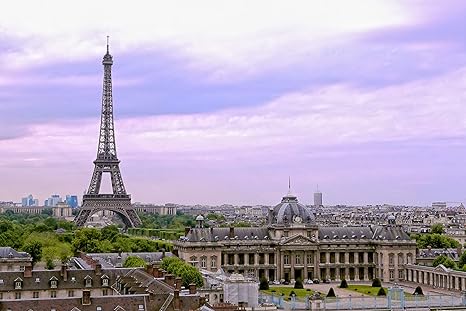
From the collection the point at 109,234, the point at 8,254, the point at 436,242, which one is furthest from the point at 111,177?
the point at 8,254

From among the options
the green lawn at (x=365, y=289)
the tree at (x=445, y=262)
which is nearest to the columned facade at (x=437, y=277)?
the tree at (x=445, y=262)

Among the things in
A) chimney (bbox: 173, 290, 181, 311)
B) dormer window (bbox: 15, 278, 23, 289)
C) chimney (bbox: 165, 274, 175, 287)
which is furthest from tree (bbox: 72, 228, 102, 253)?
chimney (bbox: 173, 290, 181, 311)

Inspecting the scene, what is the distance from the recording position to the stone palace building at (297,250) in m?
115

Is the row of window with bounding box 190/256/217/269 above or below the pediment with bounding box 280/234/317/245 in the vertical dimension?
below

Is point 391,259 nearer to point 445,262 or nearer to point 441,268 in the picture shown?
point 445,262

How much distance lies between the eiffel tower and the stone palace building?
58.7 m

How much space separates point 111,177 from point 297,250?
236ft

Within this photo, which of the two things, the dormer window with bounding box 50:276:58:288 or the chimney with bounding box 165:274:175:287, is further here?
the dormer window with bounding box 50:276:58:288

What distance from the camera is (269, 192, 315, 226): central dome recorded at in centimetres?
11794

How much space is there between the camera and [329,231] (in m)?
122

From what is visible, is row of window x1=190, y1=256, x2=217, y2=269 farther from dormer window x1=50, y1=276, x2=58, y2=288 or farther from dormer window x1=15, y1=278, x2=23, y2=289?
dormer window x1=15, y1=278, x2=23, y2=289

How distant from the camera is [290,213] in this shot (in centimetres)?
11800

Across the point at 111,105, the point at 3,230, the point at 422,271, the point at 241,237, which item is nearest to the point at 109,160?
the point at 111,105

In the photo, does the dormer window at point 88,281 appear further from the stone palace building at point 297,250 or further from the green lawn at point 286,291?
the stone palace building at point 297,250
